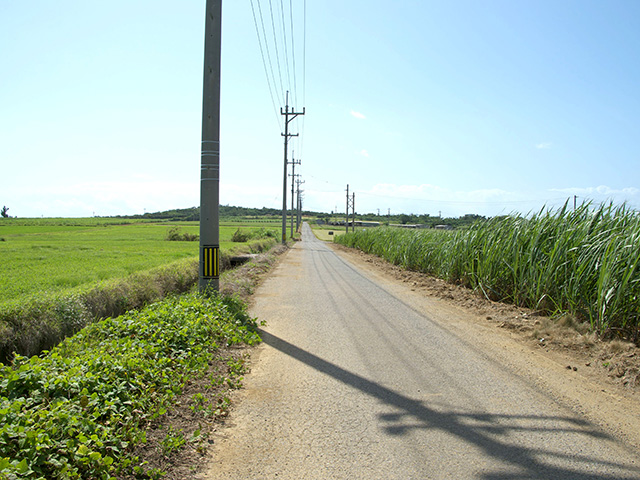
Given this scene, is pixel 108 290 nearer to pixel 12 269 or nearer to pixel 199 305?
pixel 199 305

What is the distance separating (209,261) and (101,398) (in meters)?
5.15

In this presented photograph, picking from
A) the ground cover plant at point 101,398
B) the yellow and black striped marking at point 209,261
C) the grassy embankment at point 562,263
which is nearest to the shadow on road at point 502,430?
the ground cover plant at point 101,398

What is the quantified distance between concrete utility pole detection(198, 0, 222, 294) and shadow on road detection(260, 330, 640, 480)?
449cm

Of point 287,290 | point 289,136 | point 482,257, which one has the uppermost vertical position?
point 289,136

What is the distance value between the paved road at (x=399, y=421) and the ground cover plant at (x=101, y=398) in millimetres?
605

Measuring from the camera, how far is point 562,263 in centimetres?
805

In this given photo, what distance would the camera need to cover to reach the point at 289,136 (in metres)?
40.2

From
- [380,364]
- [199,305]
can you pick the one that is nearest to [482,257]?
[380,364]

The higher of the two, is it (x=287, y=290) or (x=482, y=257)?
(x=482, y=257)

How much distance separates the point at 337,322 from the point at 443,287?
226 inches

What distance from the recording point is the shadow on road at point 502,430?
3.15m

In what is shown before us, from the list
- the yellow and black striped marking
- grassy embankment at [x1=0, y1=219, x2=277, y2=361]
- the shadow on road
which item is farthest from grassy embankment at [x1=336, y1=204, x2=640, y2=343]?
grassy embankment at [x1=0, y1=219, x2=277, y2=361]

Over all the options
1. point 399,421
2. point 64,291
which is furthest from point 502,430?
point 64,291

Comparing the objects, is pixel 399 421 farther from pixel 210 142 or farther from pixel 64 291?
pixel 64 291
